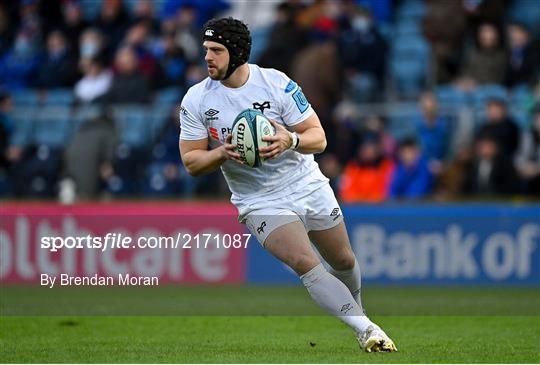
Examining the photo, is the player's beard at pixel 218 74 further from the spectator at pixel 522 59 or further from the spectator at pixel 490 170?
the spectator at pixel 522 59

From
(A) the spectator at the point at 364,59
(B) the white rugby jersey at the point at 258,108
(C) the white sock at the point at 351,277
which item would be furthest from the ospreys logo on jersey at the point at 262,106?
(A) the spectator at the point at 364,59

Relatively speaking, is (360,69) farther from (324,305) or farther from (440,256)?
(324,305)

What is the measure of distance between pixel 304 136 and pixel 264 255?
26.8 ft

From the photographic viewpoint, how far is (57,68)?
66.7 ft

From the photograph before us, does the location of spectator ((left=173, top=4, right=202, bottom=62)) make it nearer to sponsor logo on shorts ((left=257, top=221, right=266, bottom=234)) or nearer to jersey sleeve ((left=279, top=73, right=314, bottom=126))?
jersey sleeve ((left=279, top=73, right=314, bottom=126))

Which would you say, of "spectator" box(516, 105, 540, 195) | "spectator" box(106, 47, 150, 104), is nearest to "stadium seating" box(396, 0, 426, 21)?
"spectator" box(516, 105, 540, 195)

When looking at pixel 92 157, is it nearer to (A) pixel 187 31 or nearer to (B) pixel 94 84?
(B) pixel 94 84

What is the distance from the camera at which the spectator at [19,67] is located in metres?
20.6

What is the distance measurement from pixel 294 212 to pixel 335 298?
0.73 metres

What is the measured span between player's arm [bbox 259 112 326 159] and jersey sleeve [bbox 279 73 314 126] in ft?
0.14

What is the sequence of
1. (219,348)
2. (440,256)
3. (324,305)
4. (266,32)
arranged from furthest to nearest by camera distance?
1. (266,32)
2. (440,256)
3. (219,348)
4. (324,305)

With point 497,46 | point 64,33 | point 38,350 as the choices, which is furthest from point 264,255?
point 38,350

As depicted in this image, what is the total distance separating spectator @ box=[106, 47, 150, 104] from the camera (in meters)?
18.7

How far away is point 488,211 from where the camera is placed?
1634 cm
